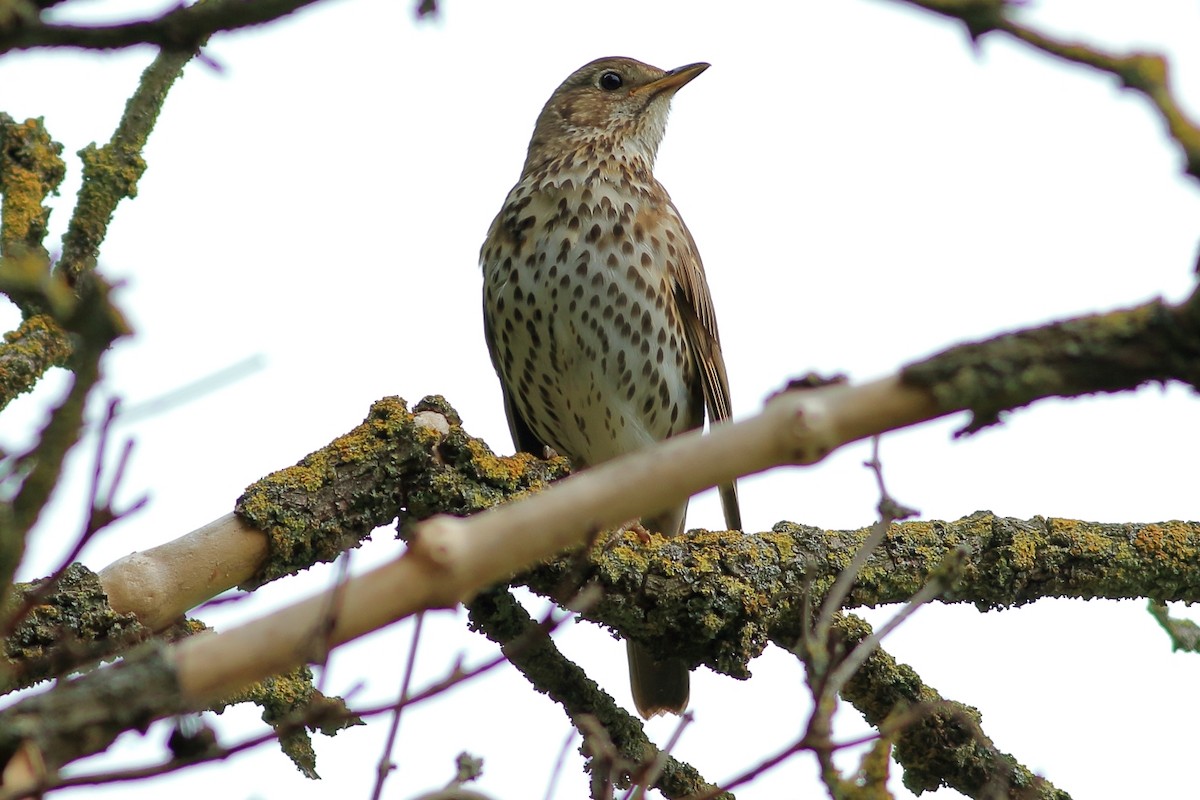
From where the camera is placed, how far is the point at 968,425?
5.20 ft

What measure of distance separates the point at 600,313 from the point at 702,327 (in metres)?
0.62

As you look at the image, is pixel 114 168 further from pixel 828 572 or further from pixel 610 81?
pixel 610 81

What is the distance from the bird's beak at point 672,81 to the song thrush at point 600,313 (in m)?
0.49

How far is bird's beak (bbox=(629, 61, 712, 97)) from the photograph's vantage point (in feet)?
21.4

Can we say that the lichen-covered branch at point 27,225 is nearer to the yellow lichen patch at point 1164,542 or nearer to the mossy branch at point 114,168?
the mossy branch at point 114,168

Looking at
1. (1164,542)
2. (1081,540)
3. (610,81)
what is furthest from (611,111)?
(1164,542)

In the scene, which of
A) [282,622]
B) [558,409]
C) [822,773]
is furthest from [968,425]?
[558,409]

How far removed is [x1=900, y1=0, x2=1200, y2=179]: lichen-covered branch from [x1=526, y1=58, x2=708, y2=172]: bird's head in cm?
481

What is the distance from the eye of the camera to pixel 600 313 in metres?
5.54

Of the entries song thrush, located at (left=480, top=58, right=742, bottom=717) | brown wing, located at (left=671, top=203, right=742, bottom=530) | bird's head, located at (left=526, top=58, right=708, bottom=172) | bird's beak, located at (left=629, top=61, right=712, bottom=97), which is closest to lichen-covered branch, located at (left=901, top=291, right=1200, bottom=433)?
song thrush, located at (left=480, top=58, right=742, bottom=717)

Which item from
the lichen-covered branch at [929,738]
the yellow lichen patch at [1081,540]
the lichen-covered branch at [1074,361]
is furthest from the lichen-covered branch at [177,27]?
the yellow lichen patch at [1081,540]

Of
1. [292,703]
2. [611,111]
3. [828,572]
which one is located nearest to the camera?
[292,703]

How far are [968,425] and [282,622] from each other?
0.76m

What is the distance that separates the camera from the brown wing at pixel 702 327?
5.89 m
